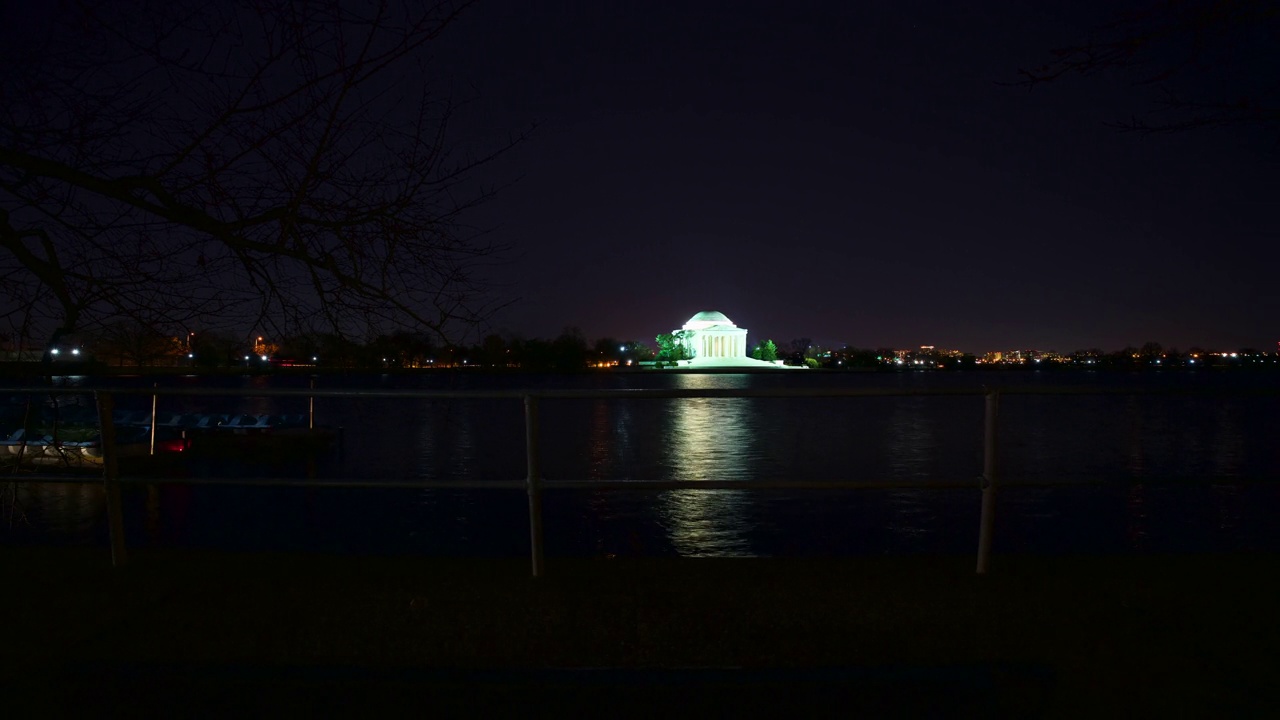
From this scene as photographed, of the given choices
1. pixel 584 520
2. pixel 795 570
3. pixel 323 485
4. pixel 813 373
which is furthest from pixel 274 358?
pixel 813 373

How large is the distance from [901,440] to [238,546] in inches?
1236

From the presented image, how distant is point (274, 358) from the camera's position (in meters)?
5.15

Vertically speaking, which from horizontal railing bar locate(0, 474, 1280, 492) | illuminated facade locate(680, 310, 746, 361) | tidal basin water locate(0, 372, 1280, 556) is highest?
illuminated facade locate(680, 310, 746, 361)

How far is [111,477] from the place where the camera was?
15.7ft

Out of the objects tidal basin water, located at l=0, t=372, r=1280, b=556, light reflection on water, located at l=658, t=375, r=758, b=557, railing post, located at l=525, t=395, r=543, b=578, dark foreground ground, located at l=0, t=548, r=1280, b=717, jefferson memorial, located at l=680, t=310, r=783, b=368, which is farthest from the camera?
jefferson memorial, located at l=680, t=310, r=783, b=368

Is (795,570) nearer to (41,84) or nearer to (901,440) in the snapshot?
(41,84)

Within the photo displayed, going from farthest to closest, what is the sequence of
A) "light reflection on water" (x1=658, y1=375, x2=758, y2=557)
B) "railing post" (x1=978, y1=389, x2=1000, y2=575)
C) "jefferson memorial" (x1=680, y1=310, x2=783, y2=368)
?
"jefferson memorial" (x1=680, y1=310, x2=783, y2=368) → "light reflection on water" (x1=658, y1=375, x2=758, y2=557) → "railing post" (x1=978, y1=389, x2=1000, y2=575)

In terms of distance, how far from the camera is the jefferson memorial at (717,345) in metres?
170

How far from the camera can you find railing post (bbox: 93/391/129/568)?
186 inches

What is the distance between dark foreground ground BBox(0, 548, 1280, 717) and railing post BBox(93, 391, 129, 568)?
0.66 feet

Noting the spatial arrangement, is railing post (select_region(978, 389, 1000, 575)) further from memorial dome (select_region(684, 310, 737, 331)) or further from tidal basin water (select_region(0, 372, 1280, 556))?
memorial dome (select_region(684, 310, 737, 331))

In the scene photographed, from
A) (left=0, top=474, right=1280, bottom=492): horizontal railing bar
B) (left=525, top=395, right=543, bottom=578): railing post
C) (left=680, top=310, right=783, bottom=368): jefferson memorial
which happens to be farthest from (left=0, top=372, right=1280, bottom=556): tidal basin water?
(left=680, top=310, right=783, bottom=368): jefferson memorial

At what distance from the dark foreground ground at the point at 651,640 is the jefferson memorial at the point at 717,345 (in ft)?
528

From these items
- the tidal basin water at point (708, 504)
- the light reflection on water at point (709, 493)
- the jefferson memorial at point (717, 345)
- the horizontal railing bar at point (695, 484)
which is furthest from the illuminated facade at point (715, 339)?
the horizontal railing bar at point (695, 484)
